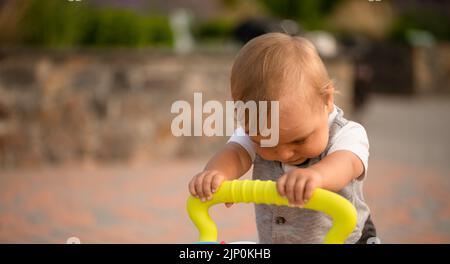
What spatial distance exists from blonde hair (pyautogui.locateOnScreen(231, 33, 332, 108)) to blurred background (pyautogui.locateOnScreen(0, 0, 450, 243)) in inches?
135

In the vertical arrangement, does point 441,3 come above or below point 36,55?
above

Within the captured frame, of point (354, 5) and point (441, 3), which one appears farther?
point (441, 3)

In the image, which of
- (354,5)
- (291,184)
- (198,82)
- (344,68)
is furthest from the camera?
(354,5)

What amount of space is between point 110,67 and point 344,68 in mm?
3507

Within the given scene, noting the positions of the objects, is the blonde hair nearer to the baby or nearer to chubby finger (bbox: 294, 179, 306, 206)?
the baby

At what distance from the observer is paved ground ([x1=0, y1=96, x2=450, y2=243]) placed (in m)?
5.47

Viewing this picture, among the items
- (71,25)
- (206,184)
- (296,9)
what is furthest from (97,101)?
(296,9)

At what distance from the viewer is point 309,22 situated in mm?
20094

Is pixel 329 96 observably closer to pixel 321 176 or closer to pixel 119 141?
pixel 321 176

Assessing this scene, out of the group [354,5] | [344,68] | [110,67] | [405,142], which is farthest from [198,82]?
[354,5]

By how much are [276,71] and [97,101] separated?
6.52 meters

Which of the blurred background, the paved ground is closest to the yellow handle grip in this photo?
the paved ground
